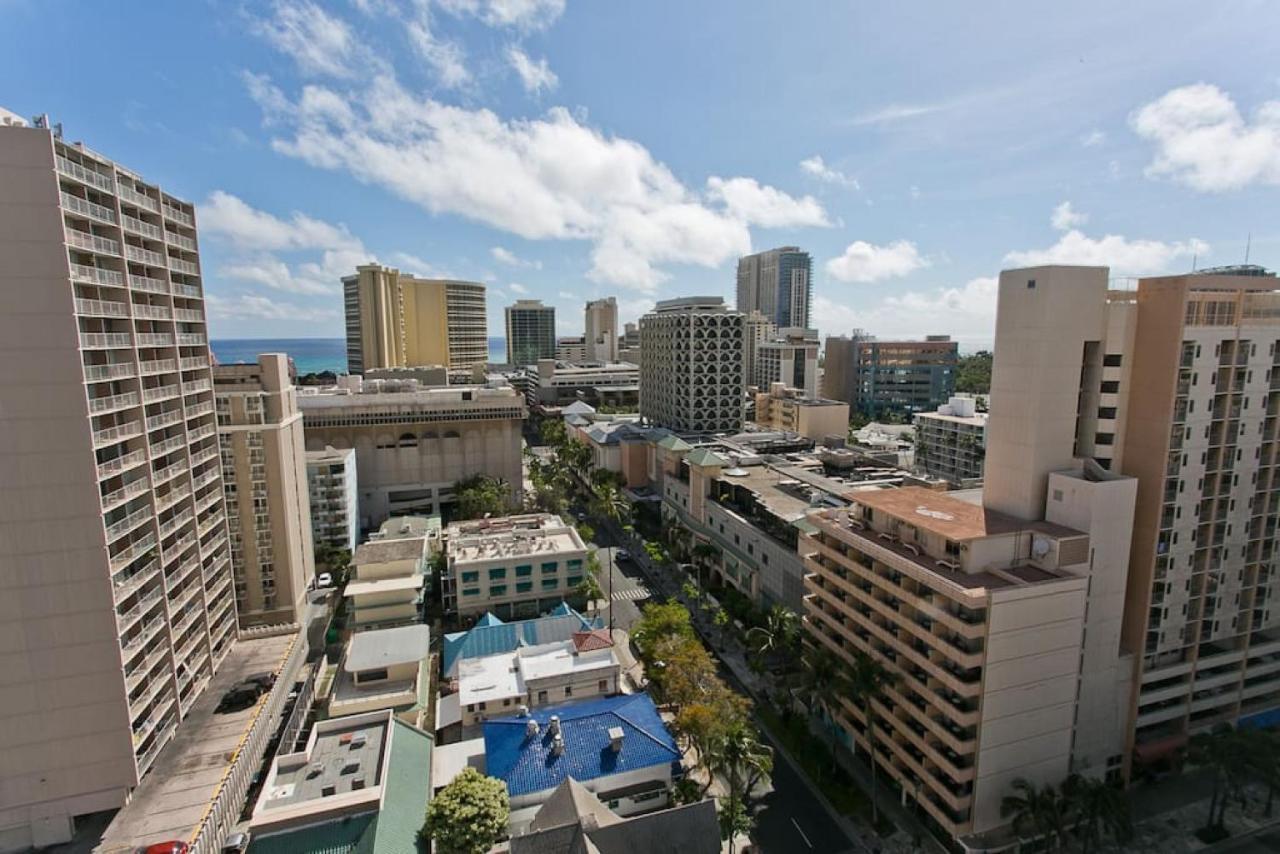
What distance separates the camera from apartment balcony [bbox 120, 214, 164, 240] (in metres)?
42.7

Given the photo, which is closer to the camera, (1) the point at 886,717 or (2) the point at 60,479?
(2) the point at 60,479

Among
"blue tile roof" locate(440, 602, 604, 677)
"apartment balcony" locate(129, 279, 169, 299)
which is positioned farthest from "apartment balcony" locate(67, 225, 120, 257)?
"blue tile roof" locate(440, 602, 604, 677)

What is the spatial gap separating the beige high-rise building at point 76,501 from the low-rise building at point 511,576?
3037 centimetres

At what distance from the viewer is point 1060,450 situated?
4556 centimetres

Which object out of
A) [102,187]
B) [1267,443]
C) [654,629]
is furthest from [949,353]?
[102,187]

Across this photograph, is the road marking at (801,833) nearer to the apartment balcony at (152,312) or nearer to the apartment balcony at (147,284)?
the apartment balcony at (152,312)

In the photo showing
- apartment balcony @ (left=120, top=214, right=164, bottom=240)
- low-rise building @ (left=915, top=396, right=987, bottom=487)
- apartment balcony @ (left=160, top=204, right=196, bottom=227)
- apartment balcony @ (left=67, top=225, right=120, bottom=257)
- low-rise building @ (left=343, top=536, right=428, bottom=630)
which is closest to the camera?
apartment balcony @ (left=67, top=225, right=120, bottom=257)

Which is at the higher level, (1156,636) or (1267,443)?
(1267,443)

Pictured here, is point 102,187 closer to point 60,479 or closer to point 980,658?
point 60,479

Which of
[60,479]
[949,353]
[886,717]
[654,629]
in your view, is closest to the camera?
[60,479]

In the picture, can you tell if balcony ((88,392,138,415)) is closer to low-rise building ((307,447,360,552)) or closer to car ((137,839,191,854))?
car ((137,839,191,854))

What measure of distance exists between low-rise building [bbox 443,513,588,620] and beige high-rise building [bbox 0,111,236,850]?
30373mm

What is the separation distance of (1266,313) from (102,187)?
80.9 m

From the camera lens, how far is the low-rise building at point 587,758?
140ft
